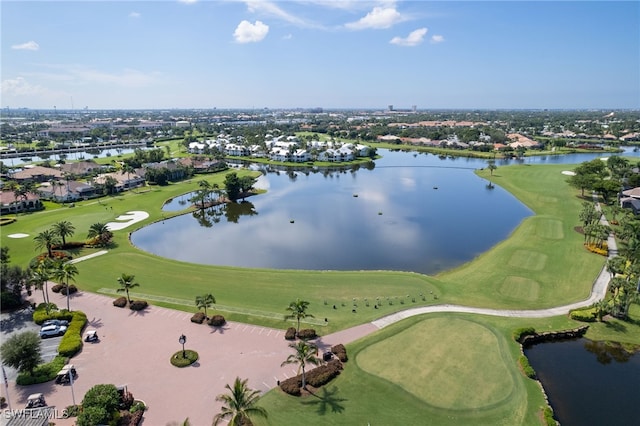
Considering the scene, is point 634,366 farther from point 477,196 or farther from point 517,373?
point 477,196

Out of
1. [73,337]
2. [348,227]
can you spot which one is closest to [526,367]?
[73,337]

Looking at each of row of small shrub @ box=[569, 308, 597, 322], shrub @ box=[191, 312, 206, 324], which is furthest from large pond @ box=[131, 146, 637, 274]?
row of small shrub @ box=[569, 308, 597, 322]

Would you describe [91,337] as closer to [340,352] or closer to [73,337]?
[73,337]

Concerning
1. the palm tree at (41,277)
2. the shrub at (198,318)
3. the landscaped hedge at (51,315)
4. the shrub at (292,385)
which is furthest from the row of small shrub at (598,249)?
the palm tree at (41,277)

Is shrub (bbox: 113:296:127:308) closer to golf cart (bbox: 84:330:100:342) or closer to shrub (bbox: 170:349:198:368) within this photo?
golf cart (bbox: 84:330:100:342)

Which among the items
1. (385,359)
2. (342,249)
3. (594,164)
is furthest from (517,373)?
(594,164)

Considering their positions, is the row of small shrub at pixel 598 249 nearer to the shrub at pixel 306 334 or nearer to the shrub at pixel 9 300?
the shrub at pixel 306 334

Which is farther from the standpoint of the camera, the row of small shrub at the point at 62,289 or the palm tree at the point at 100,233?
the palm tree at the point at 100,233
